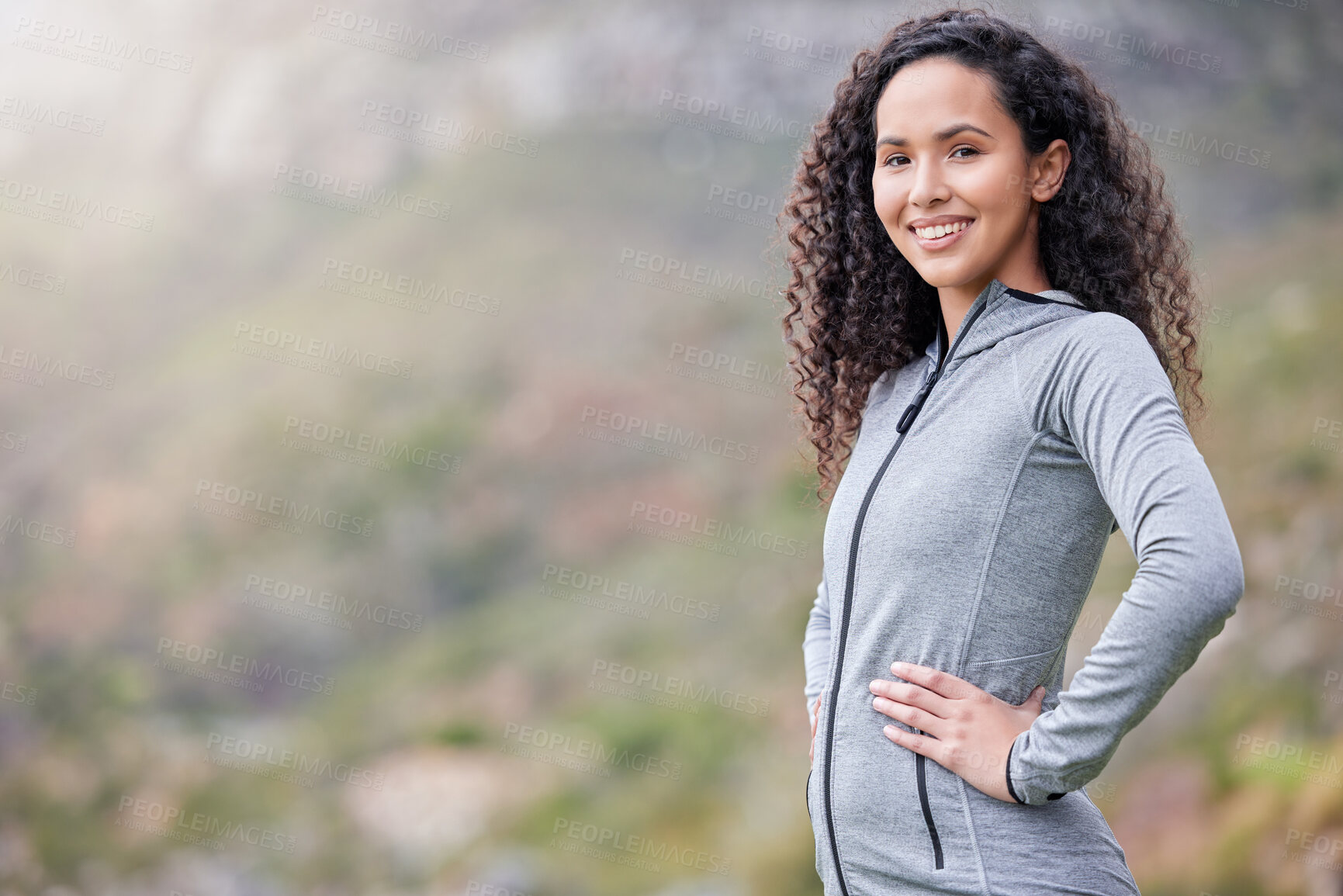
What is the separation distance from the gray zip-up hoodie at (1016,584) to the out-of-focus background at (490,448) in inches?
119

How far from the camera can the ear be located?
1.38 m

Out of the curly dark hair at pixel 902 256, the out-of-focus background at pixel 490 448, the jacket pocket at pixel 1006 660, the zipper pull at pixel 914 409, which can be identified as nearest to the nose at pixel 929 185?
the curly dark hair at pixel 902 256

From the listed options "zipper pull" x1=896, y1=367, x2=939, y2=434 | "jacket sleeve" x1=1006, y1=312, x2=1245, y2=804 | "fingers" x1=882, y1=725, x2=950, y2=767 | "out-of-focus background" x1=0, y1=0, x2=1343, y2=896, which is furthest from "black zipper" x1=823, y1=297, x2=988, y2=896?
"out-of-focus background" x1=0, y1=0, x2=1343, y2=896

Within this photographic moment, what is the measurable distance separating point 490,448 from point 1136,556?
19.0 ft

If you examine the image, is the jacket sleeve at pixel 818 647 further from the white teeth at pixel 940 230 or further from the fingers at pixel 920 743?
the white teeth at pixel 940 230

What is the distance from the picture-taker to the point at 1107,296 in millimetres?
1386

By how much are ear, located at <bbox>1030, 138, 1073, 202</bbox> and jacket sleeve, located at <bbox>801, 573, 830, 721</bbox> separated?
62 cm

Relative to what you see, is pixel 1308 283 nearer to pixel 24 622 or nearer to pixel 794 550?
pixel 794 550

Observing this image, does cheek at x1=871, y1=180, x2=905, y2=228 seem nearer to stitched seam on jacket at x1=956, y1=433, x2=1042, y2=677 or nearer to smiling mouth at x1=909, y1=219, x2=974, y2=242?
smiling mouth at x1=909, y1=219, x2=974, y2=242

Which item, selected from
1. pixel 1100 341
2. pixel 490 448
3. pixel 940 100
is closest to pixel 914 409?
pixel 1100 341

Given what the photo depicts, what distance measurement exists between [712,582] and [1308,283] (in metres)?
3.27

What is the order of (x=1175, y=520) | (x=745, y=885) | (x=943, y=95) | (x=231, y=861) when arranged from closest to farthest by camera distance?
(x=1175, y=520)
(x=943, y=95)
(x=745, y=885)
(x=231, y=861)

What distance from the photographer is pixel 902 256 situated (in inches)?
64.1

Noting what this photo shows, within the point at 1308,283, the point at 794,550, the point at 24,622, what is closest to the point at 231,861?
the point at 24,622
